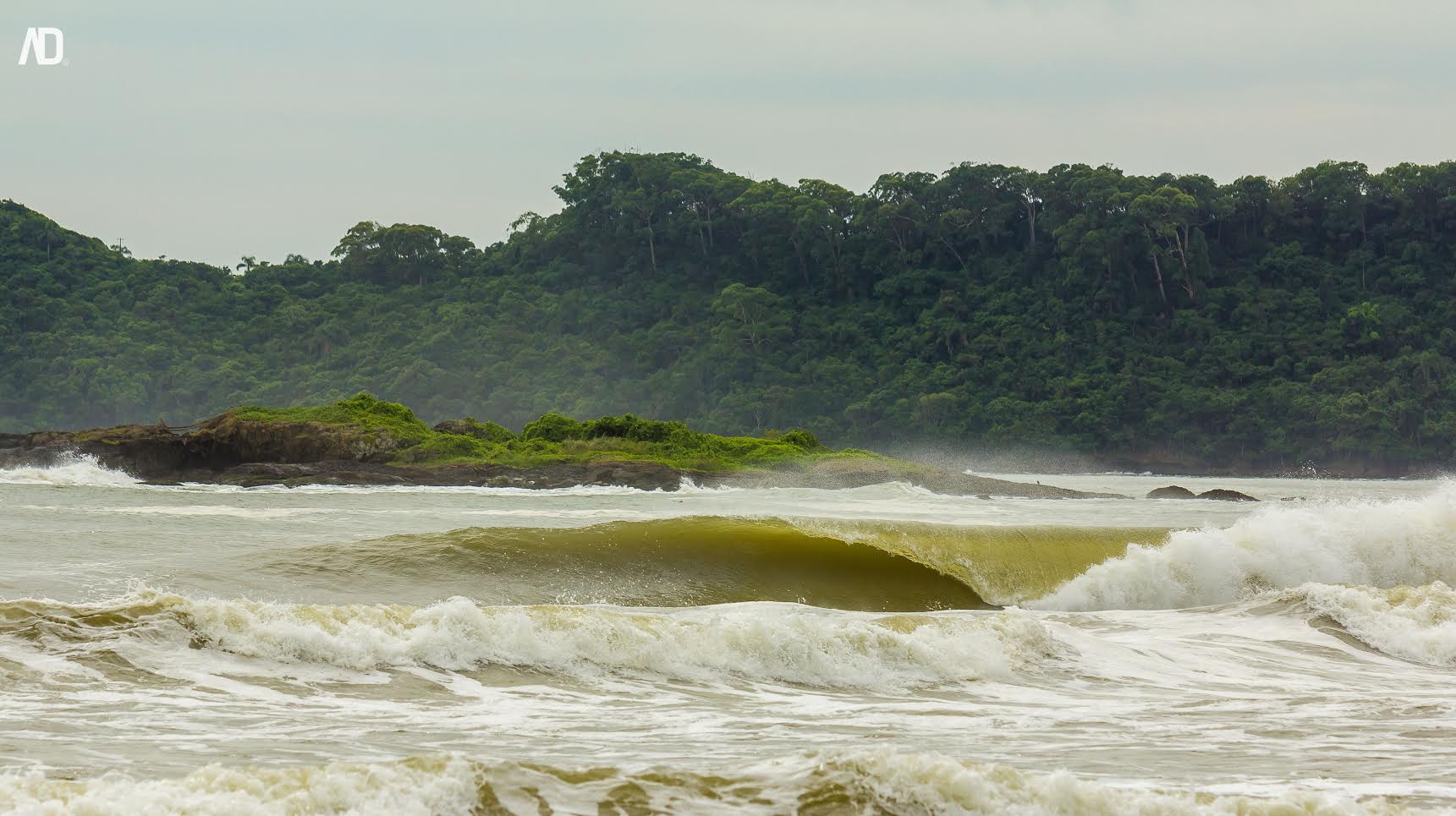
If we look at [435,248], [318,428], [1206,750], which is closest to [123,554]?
[1206,750]

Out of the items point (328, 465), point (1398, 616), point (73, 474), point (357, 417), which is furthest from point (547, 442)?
point (1398, 616)

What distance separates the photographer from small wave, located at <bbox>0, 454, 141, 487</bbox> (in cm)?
2486

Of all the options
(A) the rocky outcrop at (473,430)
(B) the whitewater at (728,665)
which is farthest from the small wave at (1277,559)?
(A) the rocky outcrop at (473,430)

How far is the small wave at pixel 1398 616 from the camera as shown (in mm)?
10773

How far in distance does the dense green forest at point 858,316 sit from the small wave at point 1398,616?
162ft

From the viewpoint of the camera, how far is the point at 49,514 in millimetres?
16031

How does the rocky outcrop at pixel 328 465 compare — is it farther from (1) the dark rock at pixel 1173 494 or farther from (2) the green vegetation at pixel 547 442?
(1) the dark rock at pixel 1173 494

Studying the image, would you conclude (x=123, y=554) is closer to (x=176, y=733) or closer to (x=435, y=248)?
(x=176, y=733)

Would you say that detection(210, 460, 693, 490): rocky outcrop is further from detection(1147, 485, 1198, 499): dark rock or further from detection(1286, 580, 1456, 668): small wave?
detection(1286, 580, 1456, 668): small wave

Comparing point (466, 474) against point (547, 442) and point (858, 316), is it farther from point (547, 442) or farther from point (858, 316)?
point (858, 316)

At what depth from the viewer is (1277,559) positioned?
1425 centimetres

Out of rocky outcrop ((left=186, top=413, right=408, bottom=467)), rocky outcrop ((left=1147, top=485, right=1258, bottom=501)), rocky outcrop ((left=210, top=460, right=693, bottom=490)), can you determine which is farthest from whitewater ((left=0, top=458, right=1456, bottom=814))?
rocky outcrop ((left=1147, top=485, right=1258, bottom=501))

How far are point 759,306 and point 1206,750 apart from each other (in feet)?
204

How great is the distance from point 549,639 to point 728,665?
1.23 metres
